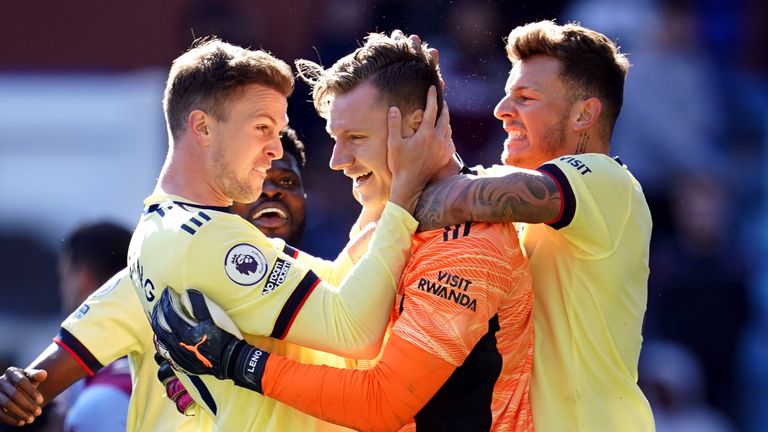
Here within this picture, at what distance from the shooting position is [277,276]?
11.9 ft

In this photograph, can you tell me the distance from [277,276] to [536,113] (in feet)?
3.59

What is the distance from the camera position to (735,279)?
8195 millimetres

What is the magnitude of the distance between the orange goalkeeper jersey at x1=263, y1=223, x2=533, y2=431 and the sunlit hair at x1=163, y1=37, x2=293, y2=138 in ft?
2.61

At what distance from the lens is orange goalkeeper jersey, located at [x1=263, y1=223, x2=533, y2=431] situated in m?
3.44

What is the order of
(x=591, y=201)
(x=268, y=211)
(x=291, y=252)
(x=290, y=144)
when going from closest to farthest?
1. (x=591, y=201)
2. (x=291, y=252)
3. (x=268, y=211)
4. (x=290, y=144)

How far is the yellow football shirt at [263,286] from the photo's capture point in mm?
3553

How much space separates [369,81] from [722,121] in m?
5.80

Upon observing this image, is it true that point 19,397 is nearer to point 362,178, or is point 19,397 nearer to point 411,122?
point 362,178

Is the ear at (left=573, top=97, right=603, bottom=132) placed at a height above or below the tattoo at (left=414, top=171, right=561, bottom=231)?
above

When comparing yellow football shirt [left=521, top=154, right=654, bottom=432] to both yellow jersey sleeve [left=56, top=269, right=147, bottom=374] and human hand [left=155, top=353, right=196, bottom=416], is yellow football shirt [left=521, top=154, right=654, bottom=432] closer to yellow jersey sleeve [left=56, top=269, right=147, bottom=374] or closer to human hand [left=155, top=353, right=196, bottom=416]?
human hand [left=155, top=353, right=196, bottom=416]

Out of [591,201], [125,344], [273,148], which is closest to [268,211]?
[125,344]

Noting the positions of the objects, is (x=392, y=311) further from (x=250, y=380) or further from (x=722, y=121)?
(x=722, y=121)

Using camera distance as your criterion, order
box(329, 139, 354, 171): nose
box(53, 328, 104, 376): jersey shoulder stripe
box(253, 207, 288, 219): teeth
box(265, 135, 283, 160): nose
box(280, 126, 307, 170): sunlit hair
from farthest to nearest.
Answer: box(280, 126, 307, 170): sunlit hair
box(253, 207, 288, 219): teeth
box(53, 328, 104, 376): jersey shoulder stripe
box(265, 135, 283, 160): nose
box(329, 139, 354, 171): nose

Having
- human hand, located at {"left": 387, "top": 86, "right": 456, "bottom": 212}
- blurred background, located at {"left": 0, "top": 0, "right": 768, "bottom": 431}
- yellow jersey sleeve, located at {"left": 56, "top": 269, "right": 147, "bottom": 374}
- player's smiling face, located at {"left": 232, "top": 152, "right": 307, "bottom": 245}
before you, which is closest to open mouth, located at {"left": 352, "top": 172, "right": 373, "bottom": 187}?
human hand, located at {"left": 387, "top": 86, "right": 456, "bottom": 212}
